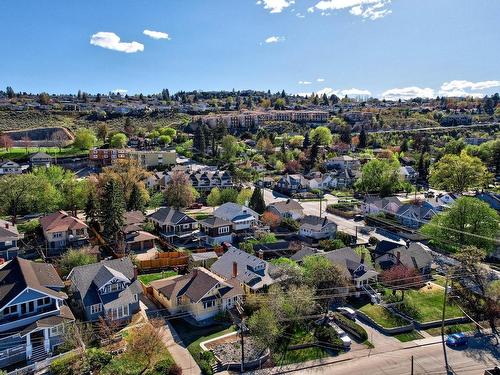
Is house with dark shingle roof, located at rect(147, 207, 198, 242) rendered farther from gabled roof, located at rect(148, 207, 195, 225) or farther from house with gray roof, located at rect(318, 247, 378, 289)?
house with gray roof, located at rect(318, 247, 378, 289)

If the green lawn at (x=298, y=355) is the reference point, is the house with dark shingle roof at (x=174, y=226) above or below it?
above

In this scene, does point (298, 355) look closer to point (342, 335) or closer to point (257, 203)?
point (342, 335)

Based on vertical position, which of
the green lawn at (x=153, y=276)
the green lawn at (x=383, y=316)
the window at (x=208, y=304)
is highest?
the window at (x=208, y=304)

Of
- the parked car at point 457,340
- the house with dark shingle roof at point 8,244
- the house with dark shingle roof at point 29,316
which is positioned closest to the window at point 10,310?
the house with dark shingle roof at point 29,316

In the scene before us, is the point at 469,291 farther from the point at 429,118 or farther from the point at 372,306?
the point at 429,118

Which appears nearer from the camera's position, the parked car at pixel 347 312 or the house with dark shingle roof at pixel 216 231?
the parked car at pixel 347 312

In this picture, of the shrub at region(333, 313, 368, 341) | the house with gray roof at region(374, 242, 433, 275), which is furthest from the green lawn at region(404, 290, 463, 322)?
the shrub at region(333, 313, 368, 341)

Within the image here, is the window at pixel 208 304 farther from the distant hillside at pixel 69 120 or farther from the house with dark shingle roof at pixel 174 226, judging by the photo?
the distant hillside at pixel 69 120

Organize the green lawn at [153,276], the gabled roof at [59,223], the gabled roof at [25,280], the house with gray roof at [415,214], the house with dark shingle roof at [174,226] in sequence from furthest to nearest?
the house with gray roof at [415,214], the house with dark shingle roof at [174,226], the gabled roof at [59,223], the green lawn at [153,276], the gabled roof at [25,280]
